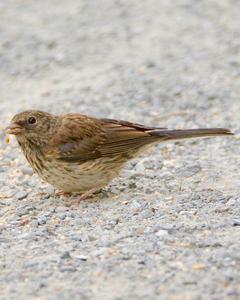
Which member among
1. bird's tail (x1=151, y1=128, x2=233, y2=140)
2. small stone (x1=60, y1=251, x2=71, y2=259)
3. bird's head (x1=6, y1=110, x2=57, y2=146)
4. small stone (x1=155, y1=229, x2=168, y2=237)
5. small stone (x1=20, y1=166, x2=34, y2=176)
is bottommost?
small stone (x1=155, y1=229, x2=168, y2=237)

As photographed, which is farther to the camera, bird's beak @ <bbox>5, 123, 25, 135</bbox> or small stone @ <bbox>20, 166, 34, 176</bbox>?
small stone @ <bbox>20, 166, 34, 176</bbox>

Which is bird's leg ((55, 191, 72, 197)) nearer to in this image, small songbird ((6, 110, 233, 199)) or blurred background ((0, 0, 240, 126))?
small songbird ((6, 110, 233, 199))

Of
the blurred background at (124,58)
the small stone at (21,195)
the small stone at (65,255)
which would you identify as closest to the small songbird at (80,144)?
the small stone at (21,195)

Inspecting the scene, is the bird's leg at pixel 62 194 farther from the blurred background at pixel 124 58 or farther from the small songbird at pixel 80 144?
the blurred background at pixel 124 58

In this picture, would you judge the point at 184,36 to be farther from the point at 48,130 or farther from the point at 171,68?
the point at 48,130

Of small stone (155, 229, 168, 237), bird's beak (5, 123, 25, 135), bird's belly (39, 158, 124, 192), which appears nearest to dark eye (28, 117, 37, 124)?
bird's beak (5, 123, 25, 135)

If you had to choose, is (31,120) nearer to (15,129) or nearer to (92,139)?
(15,129)
